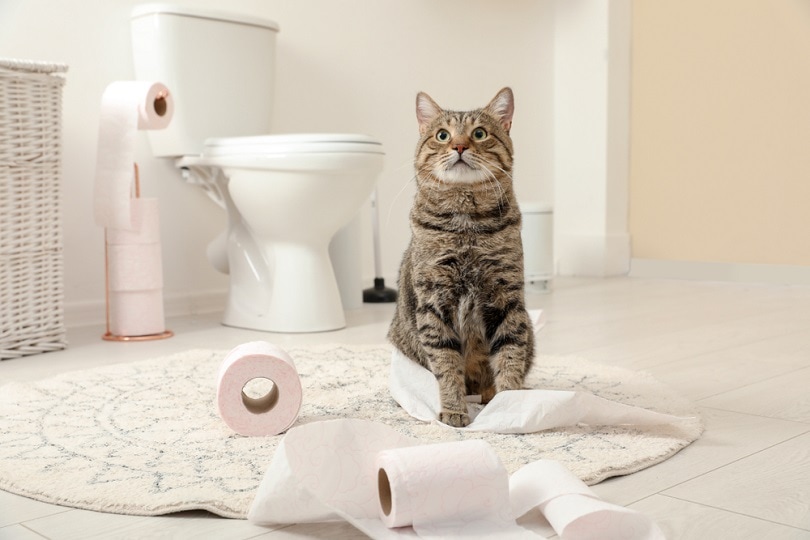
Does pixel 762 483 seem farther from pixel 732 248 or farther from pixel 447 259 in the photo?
pixel 732 248

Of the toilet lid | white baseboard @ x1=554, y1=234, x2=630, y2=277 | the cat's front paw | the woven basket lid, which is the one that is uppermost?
the woven basket lid

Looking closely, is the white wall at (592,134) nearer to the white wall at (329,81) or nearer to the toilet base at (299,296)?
the white wall at (329,81)

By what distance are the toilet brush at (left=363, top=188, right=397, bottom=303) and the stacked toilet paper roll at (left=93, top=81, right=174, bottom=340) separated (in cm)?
92

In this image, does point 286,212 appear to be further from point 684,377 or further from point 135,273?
point 684,377

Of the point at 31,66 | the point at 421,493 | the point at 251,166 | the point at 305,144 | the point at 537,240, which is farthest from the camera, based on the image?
the point at 537,240

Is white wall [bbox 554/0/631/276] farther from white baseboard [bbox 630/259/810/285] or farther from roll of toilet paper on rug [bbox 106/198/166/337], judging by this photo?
roll of toilet paper on rug [bbox 106/198/166/337]

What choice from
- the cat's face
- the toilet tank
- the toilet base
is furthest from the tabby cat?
the toilet tank

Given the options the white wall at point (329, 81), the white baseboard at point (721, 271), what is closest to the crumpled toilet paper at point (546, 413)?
the white wall at point (329, 81)

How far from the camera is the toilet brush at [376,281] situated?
10.7 feet

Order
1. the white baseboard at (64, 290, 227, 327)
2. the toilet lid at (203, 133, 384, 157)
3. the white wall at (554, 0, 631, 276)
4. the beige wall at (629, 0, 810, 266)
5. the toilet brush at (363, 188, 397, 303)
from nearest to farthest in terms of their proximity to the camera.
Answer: the toilet lid at (203, 133, 384, 157) < the white baseboard at (64, 290, 227, 327) < the toilet brush at (363, 188, 397, 303) < the beige wall at (629, 0, 810, 266) < the white wall at (554, 0, 631, 276)

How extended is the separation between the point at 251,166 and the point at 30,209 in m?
0.62

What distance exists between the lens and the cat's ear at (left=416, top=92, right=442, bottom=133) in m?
1.62

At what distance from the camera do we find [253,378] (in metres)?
1.47

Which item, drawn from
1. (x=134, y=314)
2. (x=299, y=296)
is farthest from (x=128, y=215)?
(x=299, y=296)
